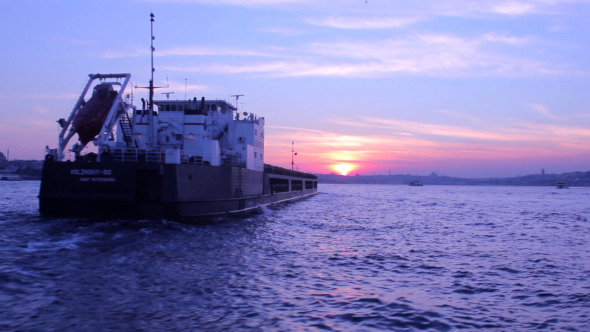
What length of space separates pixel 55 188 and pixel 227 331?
14.9m

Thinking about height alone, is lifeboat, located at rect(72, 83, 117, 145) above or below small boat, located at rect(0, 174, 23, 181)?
above

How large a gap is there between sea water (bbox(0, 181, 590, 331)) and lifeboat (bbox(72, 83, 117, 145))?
5.02m

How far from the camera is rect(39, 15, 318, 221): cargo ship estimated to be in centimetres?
1850

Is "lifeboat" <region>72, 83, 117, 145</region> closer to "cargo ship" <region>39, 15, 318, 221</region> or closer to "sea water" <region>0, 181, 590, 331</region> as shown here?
"cargo ship" <region>39, 15, 318, 221</region>

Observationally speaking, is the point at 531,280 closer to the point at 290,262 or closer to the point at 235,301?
the point at 290,262

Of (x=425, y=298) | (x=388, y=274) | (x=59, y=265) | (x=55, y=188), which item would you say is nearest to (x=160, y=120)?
(x=55, y=188)

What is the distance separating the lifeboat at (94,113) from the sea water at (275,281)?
16.5 feet

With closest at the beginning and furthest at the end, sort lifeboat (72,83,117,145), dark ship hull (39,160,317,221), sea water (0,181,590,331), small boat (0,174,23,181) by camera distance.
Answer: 1. sea water (0,181,590,331)
2. dark ship hull (39,160,317,221)
3. lifeboat (72,83,117,145)
4. small boat (0,174,23,181)

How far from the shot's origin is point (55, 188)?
18891 millimetres

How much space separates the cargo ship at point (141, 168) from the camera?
18500 millimetres

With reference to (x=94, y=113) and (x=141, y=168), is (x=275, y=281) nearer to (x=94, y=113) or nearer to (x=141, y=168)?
(x=141, y=168)

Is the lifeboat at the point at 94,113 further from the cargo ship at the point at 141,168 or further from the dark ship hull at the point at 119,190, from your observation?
the dark ship hull at the point at 119,190

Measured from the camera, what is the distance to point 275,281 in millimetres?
10195

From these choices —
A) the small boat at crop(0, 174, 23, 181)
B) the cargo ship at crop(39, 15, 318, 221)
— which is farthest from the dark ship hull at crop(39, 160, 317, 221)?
the small boat at crop(0, 174, 23, 181)
